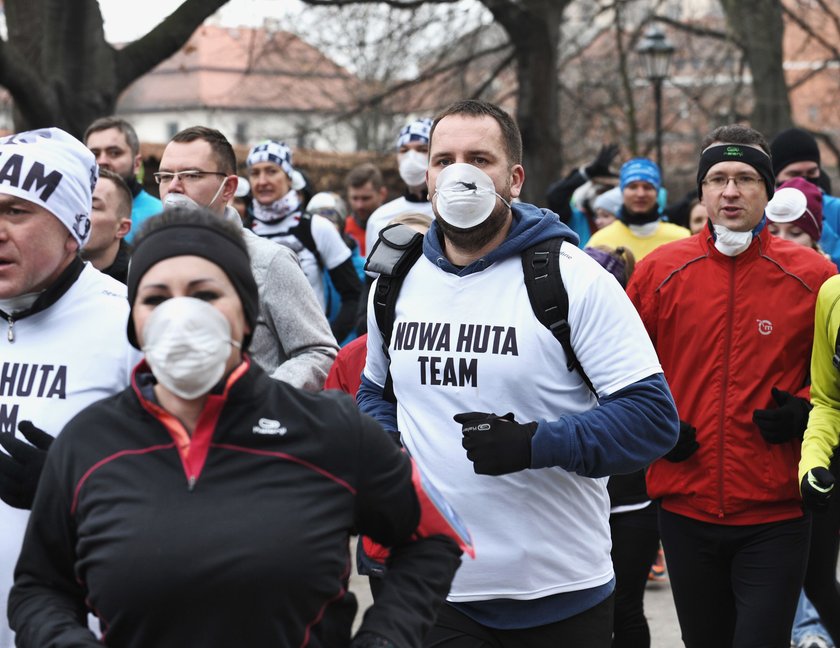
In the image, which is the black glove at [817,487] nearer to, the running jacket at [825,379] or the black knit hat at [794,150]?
the running jacket at [825,379]

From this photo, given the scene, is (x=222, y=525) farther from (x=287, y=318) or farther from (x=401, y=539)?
(x=287, y=318)

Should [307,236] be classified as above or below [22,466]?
above

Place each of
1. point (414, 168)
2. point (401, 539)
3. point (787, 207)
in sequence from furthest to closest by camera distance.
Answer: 1. point (414, 168)
2. point (787, 207)
3. point (401, 539)

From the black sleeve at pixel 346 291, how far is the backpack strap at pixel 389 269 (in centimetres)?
373

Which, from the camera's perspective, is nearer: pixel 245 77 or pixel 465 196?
pixel 465 196

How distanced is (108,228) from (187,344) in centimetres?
251

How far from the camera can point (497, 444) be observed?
10.3 ft

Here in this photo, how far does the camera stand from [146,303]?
237 centimetres

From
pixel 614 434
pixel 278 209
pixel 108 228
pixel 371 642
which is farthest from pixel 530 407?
pixel 278 209

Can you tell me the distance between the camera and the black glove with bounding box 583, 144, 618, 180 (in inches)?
335

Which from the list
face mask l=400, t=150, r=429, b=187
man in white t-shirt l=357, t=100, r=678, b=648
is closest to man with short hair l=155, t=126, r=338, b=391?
man in white t-shirt l=357, t=100, r=678, b=648

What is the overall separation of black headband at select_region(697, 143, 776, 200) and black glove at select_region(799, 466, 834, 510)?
3.72 feet

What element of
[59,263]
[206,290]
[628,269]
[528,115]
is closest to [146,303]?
[206,290]

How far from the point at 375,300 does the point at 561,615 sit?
3.43 feet
